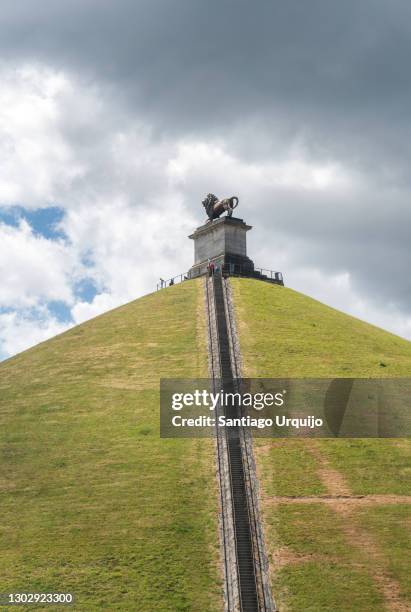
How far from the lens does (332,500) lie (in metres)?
39.1

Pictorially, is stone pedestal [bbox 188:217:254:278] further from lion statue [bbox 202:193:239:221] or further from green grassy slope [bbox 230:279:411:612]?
green grassy slope [bbox 230:279:411:612]

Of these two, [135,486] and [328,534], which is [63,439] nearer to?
[135,486]

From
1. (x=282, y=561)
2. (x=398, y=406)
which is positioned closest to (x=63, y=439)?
(x=282, y=561)

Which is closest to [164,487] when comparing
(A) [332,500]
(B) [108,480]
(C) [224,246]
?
(B) [108,480]

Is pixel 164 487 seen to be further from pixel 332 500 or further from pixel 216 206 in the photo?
pixel 216 206

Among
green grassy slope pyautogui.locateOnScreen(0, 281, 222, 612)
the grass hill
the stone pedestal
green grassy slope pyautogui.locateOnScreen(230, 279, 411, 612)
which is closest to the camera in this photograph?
green grassy slope pyautogui.locateOnScreen(230, 279, 411, 612)

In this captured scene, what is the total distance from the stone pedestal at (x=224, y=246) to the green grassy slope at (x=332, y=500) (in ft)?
53.8

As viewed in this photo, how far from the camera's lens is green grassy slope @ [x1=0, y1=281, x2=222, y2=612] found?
32.6 metres

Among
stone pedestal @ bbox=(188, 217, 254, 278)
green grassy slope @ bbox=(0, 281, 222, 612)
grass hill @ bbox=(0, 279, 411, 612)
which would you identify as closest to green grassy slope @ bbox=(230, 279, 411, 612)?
grass hill @ bbox=(0, 279, 411, 612)

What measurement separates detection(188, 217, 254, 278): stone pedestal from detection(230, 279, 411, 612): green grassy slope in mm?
16394

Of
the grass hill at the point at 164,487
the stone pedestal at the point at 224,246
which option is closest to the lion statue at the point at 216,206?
the stone pedestal at the point at 224,246

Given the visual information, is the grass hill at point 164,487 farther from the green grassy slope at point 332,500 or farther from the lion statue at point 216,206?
the lion statue at point 216,206

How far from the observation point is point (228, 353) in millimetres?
57094

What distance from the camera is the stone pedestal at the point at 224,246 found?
253 feet
